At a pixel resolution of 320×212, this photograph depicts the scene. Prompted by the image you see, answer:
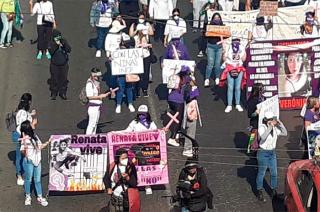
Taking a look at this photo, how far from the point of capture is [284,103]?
63.5ft

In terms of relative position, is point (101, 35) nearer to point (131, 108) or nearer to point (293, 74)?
point (131, 108)

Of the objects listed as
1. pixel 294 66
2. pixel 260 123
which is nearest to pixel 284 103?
pixel 294 66

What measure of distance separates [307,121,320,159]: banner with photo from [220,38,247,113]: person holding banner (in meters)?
2.83

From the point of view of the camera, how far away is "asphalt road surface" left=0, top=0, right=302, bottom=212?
15852 millimetres

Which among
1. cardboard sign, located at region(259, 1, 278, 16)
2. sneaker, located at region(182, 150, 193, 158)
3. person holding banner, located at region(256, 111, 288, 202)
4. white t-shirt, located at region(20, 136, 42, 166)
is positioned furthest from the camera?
cardboard sign, located at region(259, 1, 278, 16)

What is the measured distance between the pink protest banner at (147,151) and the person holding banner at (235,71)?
3.45 meters

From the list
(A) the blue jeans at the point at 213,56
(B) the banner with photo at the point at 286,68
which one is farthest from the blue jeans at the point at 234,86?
(A) the blue jeans at the point at 213,56

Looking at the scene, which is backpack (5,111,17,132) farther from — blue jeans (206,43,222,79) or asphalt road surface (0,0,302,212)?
blue jeans (206,43,222,79)

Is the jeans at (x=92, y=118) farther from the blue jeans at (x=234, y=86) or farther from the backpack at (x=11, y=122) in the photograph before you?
the blue jeans at (x=234, y=86)

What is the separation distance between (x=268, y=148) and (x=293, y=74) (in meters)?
4.35

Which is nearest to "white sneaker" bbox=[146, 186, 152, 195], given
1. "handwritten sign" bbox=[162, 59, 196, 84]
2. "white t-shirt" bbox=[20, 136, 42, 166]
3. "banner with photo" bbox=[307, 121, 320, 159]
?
"white t-shirt" bbox=[20, 136, 42, 166]

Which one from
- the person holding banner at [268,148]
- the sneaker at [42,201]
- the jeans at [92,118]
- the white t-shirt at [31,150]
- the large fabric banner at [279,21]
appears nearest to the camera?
the white t-shirt at [31,150]

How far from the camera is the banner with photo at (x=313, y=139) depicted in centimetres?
1609

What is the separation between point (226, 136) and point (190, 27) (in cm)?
572
